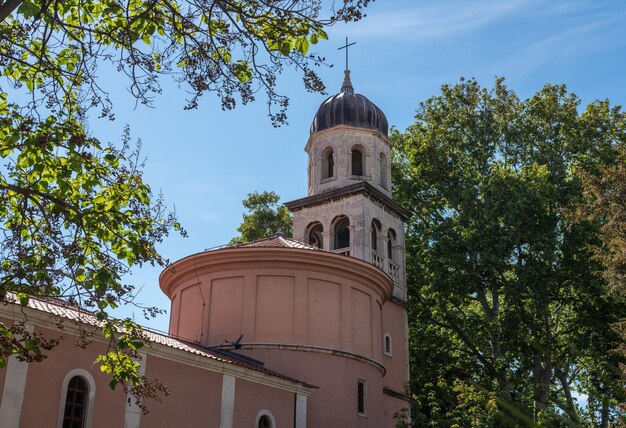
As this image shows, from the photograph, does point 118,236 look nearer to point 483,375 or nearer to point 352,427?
point 352,427

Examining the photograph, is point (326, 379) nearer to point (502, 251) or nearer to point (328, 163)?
point (502, 251)

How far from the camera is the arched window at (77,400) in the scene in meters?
15.4

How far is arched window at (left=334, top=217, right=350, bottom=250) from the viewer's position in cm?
2946

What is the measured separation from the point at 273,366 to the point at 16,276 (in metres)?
14.7

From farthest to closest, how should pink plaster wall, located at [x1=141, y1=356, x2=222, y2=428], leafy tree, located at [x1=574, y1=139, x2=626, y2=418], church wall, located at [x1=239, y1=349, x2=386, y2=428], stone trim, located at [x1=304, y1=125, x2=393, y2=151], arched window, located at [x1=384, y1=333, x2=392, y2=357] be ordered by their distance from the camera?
stone trim, located at [x1=304, y1=125, x2=393, y2=151] → arched window, located at [x1=384, y1=333, x2=392, y2=357] → church wall, located at [x1=239, y1=349, x2=386, y2=428] → leafy tree, located at [x1=574, y1=139, x2=626, y2=418] → pink plaster wall, located at [x1=141, y1=356, x2=222, y2=428]

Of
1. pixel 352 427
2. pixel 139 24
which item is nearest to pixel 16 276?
pixel 139 24

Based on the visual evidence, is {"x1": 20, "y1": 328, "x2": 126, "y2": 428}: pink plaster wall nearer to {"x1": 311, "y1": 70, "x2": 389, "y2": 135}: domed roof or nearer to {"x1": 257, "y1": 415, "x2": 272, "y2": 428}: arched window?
{"x1": 257, "y1": 415, "x2": 272, "y2": 428}: arched window

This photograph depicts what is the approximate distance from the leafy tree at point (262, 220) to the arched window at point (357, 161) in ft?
26.4

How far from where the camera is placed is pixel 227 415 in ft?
62.4

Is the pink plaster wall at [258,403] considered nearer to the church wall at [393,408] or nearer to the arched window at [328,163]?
the church wall at [393,408]

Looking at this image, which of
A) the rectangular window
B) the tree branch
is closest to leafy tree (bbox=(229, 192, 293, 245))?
the rectangular window

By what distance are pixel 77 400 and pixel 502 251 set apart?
17.0 metres

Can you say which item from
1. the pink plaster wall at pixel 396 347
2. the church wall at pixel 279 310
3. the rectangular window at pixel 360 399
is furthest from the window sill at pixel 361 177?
the rectangular window at pixel 360 399

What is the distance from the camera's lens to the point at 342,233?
97.8ft
